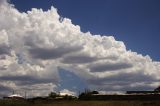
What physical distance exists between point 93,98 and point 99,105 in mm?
19948

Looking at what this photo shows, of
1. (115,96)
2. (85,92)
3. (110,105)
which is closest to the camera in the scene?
(110,105)

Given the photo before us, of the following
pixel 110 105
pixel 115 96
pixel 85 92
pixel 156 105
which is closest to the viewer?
pixel 156 105

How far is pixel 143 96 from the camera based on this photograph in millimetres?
73188

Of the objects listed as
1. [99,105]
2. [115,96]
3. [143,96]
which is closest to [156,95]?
[143,96]

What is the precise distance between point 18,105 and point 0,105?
10.4 feet

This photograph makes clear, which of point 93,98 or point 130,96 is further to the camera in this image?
point 93,98

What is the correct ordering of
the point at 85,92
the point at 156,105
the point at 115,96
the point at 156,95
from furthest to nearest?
the point at 85,92 < the point at 115,96 < the point at 156,95 < the point at 156,105

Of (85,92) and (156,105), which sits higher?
(85,92)

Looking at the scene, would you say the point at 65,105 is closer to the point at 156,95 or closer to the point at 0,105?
the point at 0,105

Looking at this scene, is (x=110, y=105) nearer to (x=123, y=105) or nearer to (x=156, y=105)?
(x=123, y=105)

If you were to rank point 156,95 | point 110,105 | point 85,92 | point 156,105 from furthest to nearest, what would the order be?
point 85,92 → point 156,95 → point 110,105 → point 156,105

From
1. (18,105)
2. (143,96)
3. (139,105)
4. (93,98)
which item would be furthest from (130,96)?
(18,105)

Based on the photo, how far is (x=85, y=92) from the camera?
Result: 97812 mm

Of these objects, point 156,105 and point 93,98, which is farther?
point 93,98
